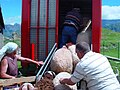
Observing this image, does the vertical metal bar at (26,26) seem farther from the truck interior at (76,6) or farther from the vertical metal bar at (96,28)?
the vertical metal bar at (96,28)

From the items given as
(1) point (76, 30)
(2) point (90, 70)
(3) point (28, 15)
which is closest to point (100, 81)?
(2) point (90, 70)

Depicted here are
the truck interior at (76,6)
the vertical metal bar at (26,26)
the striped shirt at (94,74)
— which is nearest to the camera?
the striped shirt at (94,74)

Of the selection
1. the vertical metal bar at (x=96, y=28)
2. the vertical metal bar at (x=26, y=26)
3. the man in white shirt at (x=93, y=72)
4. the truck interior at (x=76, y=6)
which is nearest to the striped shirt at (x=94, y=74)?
the man in white shirt at (x=93, y=72)

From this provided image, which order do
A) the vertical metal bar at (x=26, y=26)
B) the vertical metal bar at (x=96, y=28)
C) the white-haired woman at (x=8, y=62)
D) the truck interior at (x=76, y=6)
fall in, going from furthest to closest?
the truck interior at (x=76, y=6), the vertical metal bar at (x=26, y=26), the vertical metal bar at (x=96, y=28), the white-haired woman at (x=8, y=62)

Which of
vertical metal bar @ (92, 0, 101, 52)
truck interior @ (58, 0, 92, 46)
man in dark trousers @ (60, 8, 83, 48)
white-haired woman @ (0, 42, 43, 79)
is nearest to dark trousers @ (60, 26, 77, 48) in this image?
man in dark trousers @ (60, 8, 83, 48)

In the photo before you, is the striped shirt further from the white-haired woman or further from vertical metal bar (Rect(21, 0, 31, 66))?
vertical metal bar (Rect(21, 0, 31, 66))

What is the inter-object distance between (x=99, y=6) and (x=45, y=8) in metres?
1.40

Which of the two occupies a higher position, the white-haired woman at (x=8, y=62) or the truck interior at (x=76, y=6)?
the truck interior at (x=76, y=6)

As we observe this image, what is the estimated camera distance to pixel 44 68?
7.60m

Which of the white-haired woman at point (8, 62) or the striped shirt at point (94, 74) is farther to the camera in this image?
the white-haired woman at point (8, 62)

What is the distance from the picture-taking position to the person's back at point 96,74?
501 centimetres

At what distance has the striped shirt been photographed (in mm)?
5012

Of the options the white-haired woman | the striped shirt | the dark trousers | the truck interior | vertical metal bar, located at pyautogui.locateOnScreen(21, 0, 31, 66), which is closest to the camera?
the striped shirt

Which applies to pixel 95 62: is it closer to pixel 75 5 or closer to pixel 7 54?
pixel 7 54
